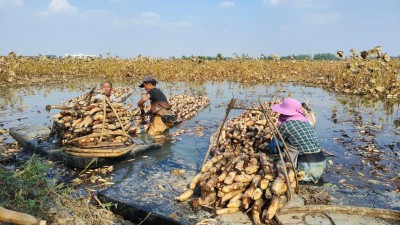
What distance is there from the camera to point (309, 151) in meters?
4.74

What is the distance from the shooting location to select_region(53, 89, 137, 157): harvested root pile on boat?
5.46 m

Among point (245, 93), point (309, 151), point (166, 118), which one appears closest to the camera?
point (309, 151)

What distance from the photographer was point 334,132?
8.09 meters

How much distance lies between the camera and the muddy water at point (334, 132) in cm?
549

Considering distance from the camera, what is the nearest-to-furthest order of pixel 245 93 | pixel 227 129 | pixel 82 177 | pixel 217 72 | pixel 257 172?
pixel 257 172, pixel 82 177, pixel 227 129, pixel 245 93, pixel 217 72

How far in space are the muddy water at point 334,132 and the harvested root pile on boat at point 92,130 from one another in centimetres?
40

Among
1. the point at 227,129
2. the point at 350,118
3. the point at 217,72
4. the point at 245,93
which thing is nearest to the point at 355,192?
the point at 227,129

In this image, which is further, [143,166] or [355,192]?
[143,166]

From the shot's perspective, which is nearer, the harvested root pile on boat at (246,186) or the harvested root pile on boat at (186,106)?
the harvested root pile on boat at (246,186)

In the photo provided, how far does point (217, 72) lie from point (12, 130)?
1728 centimetres

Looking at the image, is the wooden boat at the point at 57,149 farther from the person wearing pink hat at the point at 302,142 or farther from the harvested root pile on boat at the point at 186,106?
the harvested root pile on boat at the point at 186,106

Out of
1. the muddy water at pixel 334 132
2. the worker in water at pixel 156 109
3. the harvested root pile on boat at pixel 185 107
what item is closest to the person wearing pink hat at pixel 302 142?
the muddy water at pixel 334 132

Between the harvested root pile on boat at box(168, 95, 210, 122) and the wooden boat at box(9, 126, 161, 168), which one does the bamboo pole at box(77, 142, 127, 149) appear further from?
the harvested root pile on boat at box(168, 95, 210, 122)

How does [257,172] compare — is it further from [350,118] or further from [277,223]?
[350,118]
